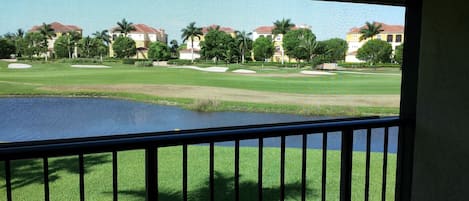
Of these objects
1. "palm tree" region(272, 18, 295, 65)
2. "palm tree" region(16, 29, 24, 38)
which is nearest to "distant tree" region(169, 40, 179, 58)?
"palm tree" region(272, 18, 295, 65)

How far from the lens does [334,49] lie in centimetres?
268

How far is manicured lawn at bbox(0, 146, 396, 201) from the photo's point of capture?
2.84 metres

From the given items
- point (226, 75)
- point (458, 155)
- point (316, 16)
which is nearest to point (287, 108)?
point (226, 75)

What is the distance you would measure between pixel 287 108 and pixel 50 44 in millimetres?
1440

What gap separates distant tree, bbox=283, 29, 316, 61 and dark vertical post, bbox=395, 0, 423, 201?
0.60 meters

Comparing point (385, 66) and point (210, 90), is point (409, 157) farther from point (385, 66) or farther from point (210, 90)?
point (210, 90)

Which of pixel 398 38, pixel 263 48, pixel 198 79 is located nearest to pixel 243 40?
pixel 263 48

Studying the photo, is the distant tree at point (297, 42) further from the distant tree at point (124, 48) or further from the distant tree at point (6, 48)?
the distant tree at point (6, 48)

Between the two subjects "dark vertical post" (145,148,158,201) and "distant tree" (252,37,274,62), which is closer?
"dark vertical post" (145,148,158,201)

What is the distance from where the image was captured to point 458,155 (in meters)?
2.31

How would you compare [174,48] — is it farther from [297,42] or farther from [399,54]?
[399,54]

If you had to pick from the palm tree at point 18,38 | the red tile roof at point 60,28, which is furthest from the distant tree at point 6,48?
the red tile roof at point 60,28

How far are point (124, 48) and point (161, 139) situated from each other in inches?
33.0

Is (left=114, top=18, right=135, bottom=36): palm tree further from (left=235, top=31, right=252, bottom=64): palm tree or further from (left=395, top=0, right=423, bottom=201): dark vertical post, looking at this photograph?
(left=395, top=0, right=423, bottom=201): dark vertical post
